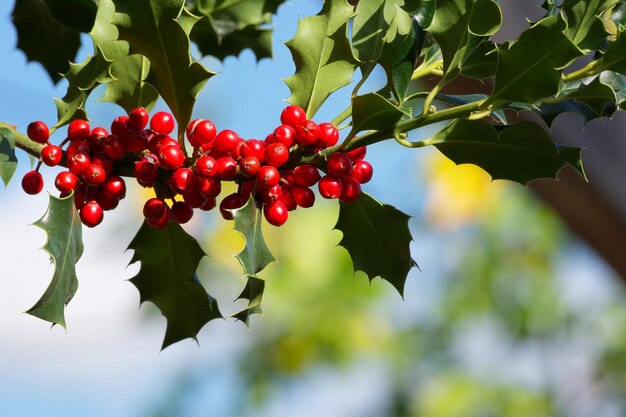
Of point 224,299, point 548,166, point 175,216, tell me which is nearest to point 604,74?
point 548,166

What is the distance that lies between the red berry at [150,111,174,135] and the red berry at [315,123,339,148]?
161mm

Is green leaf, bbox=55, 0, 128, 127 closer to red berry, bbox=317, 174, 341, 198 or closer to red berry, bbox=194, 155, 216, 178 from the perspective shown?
red berry, bbox=194, 155, 216, 178

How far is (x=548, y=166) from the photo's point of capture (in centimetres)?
101

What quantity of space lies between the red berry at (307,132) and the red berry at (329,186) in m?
0.05

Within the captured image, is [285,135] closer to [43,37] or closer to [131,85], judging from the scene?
[131,85]

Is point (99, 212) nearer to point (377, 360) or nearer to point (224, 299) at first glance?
point (224, 299)

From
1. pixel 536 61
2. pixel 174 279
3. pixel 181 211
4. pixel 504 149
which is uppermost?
pixel 536 61

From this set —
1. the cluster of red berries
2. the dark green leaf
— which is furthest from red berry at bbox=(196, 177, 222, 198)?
the dark green leaf

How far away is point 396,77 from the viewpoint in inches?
38.2

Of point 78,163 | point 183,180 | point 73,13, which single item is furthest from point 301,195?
point 73,13

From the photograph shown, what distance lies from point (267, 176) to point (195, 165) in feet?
0.28

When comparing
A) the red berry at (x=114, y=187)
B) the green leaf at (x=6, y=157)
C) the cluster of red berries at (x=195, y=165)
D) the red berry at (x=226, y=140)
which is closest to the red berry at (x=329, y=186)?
the cluster of red berries at (x=195, y=165)

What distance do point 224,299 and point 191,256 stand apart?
4.00 metres

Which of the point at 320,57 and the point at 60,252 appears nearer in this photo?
the point at 60,252
